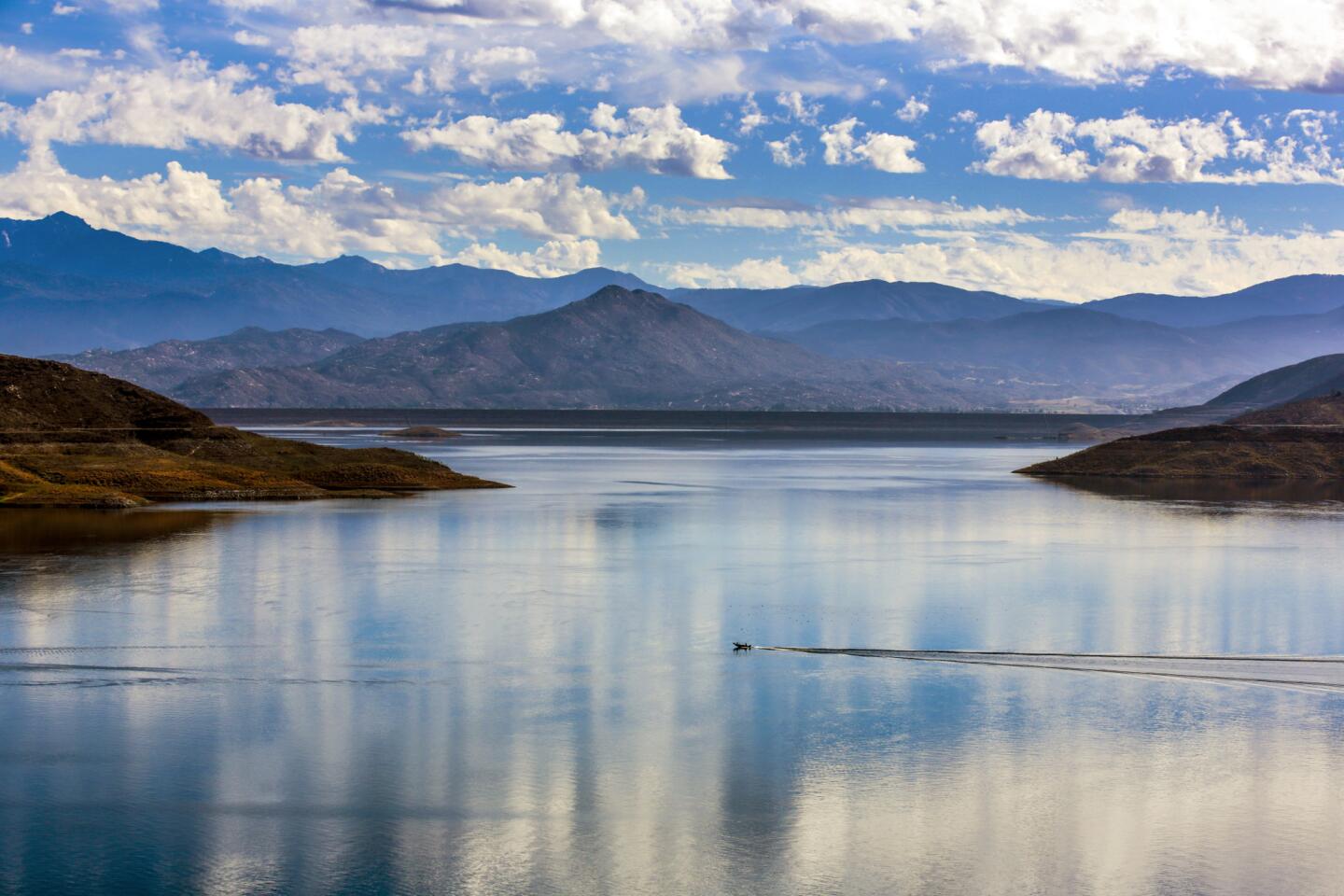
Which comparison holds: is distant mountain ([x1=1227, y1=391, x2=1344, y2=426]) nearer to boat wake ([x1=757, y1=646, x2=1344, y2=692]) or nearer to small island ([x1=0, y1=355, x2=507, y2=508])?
small island ([x1=0, y1=355, x2=507, y2=508])

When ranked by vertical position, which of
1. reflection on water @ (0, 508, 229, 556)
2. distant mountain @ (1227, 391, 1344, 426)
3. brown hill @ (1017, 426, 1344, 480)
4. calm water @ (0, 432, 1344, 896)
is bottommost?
calm water @ (0, 432, 1344, 896)

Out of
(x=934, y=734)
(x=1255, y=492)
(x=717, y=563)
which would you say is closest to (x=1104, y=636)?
(x=934, y=734)

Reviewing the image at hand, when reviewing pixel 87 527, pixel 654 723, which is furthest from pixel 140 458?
pixel 654 723

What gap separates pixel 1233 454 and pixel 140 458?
104199 mm

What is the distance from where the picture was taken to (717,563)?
209 ft

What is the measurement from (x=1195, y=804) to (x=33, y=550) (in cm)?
5436

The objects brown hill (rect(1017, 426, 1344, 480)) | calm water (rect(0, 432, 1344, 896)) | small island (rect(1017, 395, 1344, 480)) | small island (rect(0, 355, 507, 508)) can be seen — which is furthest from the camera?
small island (rect(1017, 395, 1344, 480))

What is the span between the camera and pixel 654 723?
1294 inches

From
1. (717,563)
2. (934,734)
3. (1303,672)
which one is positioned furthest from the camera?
(717,563)

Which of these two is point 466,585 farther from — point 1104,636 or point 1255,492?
point 1255,492

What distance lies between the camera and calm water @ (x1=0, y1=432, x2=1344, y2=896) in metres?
24.1

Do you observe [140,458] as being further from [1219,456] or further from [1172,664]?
[1219,456]

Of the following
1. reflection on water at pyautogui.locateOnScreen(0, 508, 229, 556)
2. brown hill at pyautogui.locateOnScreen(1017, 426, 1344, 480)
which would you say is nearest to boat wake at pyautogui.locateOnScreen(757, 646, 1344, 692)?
reflection on water at pyautogui.locateOnScreen(0, 508, 229, 556)

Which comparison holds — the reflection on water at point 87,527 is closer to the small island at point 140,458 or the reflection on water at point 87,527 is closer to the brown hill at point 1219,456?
the small island at point 140,458
